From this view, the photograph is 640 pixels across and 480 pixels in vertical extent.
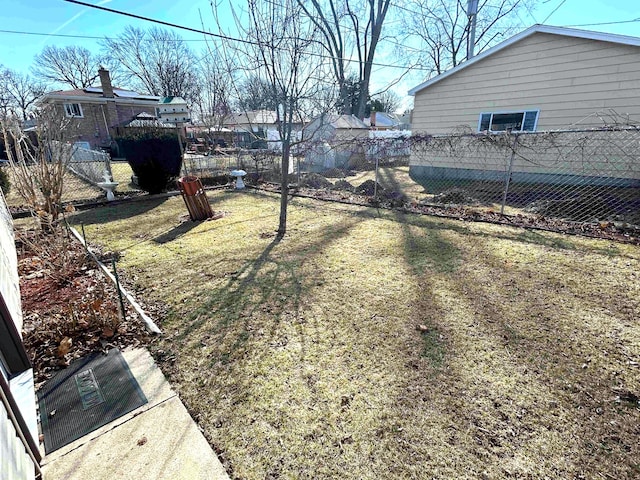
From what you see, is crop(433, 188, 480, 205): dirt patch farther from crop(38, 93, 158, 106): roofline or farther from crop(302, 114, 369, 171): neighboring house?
crop(38, 93, 158, 106): roofline

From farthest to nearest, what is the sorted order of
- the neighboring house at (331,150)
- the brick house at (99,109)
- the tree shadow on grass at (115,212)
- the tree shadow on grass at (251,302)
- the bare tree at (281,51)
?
the brick house at (99,109) < the neighboring house at (331,150) < the tree shadow on grass at (115,212) < the bare tree at (281,51) < the tree shadow on grass at (251,302)

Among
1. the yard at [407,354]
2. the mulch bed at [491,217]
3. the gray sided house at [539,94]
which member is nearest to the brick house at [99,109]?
the mulch bed at [491,217]

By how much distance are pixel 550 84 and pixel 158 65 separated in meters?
41.8

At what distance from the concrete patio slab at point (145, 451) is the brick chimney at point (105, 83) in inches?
1217

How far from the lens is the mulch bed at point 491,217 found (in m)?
5.00

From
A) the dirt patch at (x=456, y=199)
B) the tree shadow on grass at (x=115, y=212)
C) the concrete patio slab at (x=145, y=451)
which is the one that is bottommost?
the concrete patio slab at (x=145, y=451)

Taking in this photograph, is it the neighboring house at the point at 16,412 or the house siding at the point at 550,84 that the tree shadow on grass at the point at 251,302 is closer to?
the neighboring house at the point at 16,412

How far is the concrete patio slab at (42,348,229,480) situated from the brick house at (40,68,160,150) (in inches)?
1068

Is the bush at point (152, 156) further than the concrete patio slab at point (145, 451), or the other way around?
the bush at point (152, 156)

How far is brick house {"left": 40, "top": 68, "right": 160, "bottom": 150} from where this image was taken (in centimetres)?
2355

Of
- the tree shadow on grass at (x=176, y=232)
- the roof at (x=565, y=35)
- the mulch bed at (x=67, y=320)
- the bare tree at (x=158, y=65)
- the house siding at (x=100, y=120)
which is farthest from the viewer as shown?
the bare tree at (x=158, y=65)

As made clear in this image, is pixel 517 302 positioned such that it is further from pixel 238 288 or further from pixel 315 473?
pixel 238 288


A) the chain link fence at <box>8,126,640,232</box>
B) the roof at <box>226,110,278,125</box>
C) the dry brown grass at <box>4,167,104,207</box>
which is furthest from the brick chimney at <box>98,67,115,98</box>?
the dry brown grass at <box>4,167,104,207</box>

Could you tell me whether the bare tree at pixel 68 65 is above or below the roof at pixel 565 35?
above
